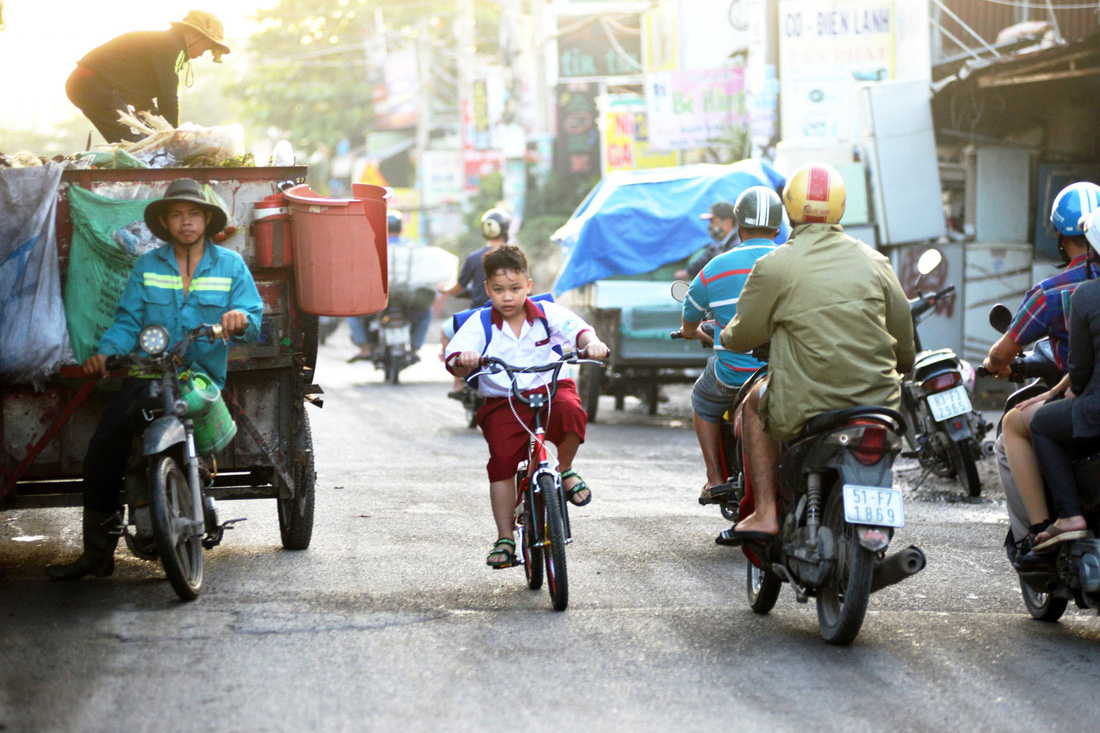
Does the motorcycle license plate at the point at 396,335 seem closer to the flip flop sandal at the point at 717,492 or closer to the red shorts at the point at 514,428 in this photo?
the flip flop sandal at the point at 717,492

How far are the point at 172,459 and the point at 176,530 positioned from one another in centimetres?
33

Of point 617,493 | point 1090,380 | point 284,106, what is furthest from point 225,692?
point 284,106

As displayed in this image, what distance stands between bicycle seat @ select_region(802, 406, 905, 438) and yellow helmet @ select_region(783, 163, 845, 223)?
772 millimetres

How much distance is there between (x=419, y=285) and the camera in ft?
58.9

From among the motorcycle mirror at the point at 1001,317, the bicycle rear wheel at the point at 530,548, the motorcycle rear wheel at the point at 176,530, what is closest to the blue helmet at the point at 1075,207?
the motorcycle mirror at the point at 1001,317

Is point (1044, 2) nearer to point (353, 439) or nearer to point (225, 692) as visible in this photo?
point (353, 439)

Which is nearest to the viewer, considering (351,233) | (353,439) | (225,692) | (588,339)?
(225,692)

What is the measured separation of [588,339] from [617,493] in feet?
11.0

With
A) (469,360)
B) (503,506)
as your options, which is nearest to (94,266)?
(469,360)

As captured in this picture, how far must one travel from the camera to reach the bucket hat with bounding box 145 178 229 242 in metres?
5.82

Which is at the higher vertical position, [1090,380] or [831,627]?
[1090,380]

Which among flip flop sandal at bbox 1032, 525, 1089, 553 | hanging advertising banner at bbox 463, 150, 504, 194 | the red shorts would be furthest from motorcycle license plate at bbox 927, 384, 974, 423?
hanging advertising banner at bbox 463, 150, 504, 194

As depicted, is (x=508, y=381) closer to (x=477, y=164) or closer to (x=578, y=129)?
(x=578, y=129)

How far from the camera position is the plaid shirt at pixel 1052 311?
17.9 feet
